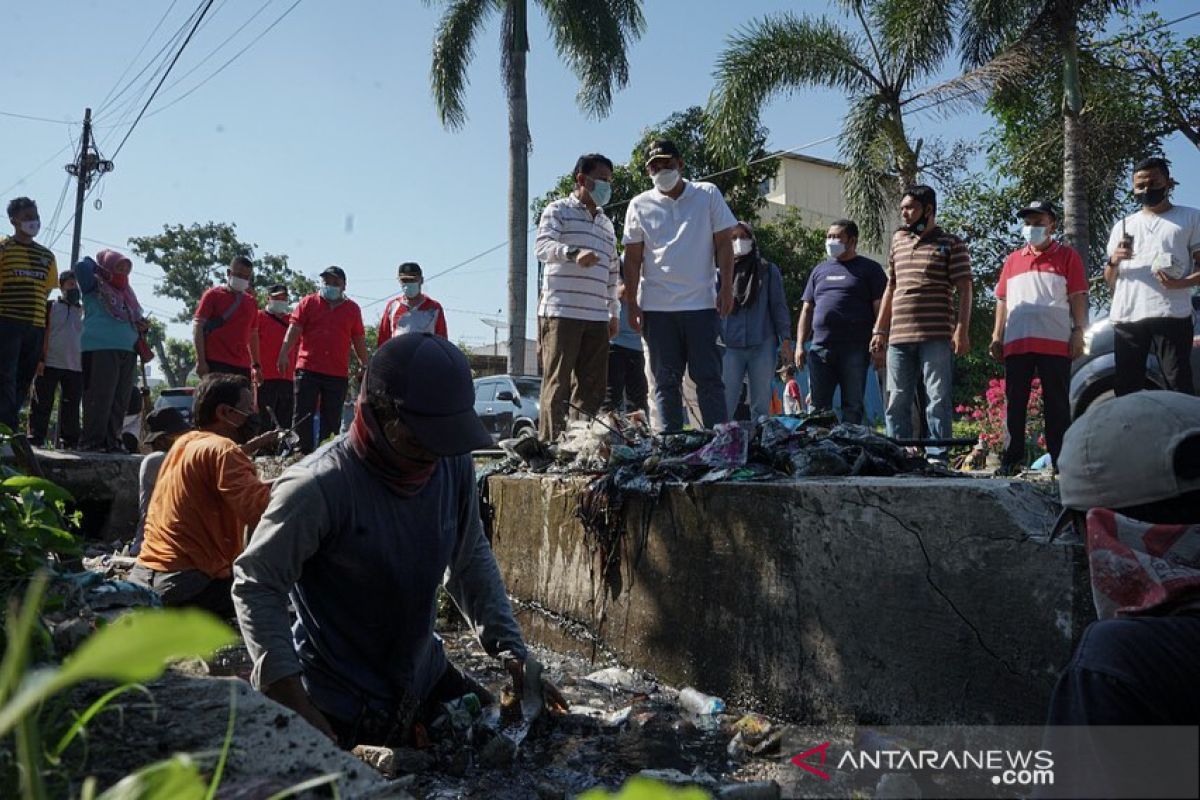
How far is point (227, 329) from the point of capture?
861 cm

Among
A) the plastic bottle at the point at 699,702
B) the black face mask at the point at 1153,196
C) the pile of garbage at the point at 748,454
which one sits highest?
the black face mask at the point at 1153,196

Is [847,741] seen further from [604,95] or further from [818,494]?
[604,95]

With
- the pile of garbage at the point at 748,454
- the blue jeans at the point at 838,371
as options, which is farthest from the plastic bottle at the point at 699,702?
the blue jeans at the point at 838,371

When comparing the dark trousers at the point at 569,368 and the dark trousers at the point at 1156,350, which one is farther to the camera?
the dark trousers at the point at 569,368

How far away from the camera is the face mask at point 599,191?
252 inches

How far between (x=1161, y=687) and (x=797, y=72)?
15535 mm

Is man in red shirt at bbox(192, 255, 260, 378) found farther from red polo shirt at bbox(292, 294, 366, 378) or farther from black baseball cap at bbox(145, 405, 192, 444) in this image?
black baseball cap at bbox(145, 405, 192, 444)

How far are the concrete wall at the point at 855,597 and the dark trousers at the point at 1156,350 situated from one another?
3375 mm

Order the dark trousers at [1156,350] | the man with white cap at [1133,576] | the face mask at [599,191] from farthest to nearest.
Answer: the face mask at [599,191], the dark trousers at [1156,350], the man with white cap at [1133,576]

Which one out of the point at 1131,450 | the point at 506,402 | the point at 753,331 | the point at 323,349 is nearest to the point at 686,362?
the point at 753,331

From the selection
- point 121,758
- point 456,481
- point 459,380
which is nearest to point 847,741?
point 456,481

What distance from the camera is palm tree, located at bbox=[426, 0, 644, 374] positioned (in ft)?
59.8

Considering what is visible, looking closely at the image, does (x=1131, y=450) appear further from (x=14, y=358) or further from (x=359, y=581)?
(x=14, y=358)

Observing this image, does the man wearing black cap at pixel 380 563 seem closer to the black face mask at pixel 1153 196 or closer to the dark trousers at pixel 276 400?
the black face mask at pixel 1153 196
